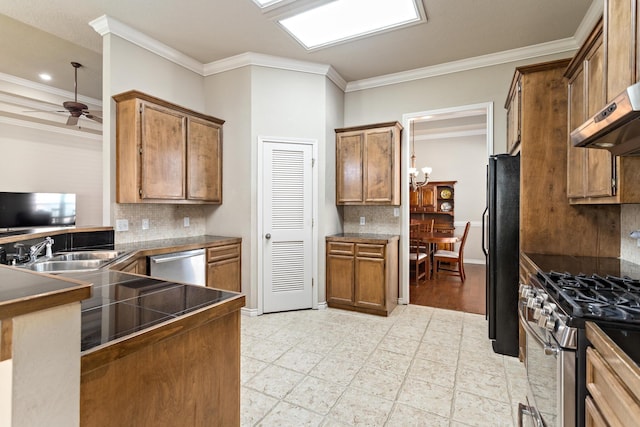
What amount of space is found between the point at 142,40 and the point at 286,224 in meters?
2.49

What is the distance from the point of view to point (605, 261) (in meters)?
2.16

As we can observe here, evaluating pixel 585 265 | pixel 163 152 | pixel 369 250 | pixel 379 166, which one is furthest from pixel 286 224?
pixel 585 265

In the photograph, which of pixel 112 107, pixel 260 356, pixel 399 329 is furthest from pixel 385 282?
pixel 112 107

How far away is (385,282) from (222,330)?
8.53ft

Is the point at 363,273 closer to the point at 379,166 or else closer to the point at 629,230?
the point at 379,166

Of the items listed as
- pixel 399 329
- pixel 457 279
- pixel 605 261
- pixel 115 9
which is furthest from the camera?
pixel 457 279

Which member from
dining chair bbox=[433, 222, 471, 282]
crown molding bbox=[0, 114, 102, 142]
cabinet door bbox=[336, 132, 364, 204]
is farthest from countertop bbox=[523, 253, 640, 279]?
crown molding bbox=[0, 114, 102, 142]

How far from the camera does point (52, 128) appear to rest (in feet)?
17.5

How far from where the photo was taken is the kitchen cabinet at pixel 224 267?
3357 mm

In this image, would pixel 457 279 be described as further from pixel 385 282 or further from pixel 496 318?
pixel 496 318

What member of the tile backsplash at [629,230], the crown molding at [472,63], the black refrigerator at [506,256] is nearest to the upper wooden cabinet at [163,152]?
the crown molding at [472,63]

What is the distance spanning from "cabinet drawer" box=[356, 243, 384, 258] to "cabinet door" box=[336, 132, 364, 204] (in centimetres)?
65

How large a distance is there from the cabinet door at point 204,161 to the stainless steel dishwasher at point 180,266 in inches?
28.2

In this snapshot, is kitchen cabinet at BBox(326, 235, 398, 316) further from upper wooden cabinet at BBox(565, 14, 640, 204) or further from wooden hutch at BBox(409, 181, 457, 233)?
wooden hutch at BBox(409, 181, 457, 233)
